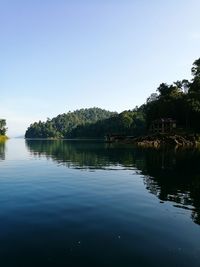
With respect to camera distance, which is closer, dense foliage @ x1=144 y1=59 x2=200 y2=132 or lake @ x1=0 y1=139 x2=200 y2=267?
lake @ x1=0 y1=139 x2=200 y2=267

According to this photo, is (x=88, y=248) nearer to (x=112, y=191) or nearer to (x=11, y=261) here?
(x=11, y=261)

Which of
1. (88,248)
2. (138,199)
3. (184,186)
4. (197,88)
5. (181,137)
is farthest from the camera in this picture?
(197,88)

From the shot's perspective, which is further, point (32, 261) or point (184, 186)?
point (184, 186)

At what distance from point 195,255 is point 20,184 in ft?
68.9

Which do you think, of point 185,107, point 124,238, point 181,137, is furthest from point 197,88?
point 124,238

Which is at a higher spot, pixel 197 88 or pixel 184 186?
pixel 197 88

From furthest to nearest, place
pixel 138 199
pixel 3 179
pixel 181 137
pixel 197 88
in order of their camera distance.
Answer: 1. pixel 197 88
2. pixel 181 137
3. pixel 3 179
4. pixel 138 199

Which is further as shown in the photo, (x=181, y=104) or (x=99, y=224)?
(x=181, y=104)

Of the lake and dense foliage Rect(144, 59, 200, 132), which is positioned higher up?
dense foliage Rect(144, 59, 200, 132)

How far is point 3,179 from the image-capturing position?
33.0 meters

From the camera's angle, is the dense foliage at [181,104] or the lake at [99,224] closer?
the lake at [99,224]

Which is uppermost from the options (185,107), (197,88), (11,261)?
(197,88)

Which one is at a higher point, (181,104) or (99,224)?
(181,104)

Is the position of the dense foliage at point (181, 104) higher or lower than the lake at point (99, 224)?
higher
